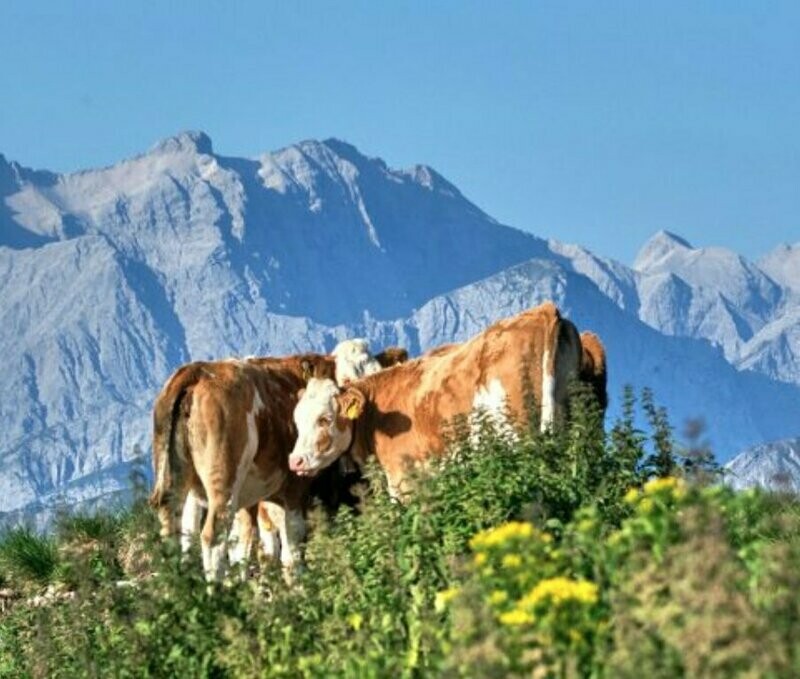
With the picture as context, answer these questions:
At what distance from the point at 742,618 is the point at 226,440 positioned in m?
11.6

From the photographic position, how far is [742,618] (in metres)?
7.10

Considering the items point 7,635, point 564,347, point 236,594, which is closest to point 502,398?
point 564,347

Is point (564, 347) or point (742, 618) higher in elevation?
point (564, 347)

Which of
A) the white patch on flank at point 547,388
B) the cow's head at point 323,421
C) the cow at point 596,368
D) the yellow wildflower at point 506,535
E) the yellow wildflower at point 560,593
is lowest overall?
the yellow wildflower at point 560,593

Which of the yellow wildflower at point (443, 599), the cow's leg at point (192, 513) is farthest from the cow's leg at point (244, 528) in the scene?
the yellow wildflower at point (443, 599)

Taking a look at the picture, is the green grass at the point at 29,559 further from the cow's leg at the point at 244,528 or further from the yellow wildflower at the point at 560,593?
the yellow wildflower at the point at 560,593

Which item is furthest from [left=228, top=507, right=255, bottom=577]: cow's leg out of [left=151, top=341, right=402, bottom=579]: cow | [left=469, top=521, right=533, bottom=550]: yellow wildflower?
[left=469, top=521, right=533, bottom=550]: yellow wildflower

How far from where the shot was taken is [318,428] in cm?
1888

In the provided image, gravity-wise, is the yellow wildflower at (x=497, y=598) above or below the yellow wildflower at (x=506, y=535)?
below

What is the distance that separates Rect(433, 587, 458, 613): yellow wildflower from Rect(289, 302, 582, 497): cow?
757 centimetres

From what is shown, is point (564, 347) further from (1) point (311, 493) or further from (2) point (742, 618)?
(2) point (742, 618)

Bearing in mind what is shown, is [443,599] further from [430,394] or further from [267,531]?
[267,531]

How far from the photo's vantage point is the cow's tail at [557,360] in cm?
1802

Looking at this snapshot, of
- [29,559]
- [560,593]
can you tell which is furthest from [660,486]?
[29,559]
